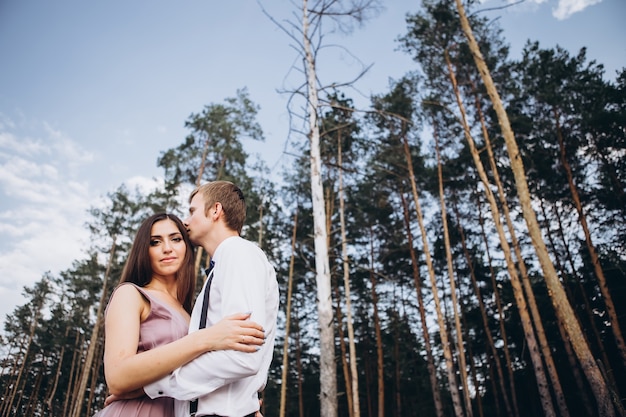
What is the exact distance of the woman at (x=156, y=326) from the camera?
1196 mm

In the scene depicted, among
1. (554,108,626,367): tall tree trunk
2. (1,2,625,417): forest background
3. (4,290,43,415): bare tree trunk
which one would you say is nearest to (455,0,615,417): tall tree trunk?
(1,2,625,417): forest background

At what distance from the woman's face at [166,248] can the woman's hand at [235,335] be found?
783 millimetres

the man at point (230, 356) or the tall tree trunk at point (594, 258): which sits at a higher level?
the tall tree trunk at point (594, 258)

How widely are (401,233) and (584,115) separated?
9865 mm

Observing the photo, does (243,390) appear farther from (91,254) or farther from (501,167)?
(91,254)

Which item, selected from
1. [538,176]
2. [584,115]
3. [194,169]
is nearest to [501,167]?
[538,176]

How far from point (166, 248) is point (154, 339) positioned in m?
0.55

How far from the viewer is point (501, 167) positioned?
15.1 m

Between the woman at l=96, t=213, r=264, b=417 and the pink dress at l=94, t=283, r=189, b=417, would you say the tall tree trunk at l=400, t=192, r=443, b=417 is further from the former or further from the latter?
the pink dress at l=94, t=283, r=189, b=417

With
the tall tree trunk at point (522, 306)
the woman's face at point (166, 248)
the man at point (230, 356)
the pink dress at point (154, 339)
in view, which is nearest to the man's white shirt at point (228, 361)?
the man at point (230, 356)

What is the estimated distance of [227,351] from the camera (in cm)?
116

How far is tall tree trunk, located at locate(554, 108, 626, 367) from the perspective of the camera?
12.3 meters

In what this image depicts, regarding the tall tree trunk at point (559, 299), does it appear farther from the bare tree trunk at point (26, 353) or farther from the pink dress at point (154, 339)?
the bare tree trunk at point (26, 353)

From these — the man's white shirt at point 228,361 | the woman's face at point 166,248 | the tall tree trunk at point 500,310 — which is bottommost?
the man's white shirt at point 228,361
